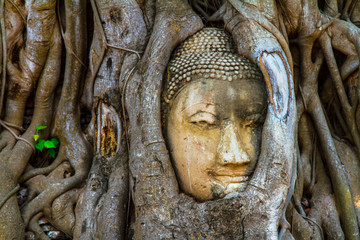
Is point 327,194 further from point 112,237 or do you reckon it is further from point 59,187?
point 59,187

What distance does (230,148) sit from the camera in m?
2.57

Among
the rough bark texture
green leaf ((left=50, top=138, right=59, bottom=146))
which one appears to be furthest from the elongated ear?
green leaf ((left=50, top=138, right=59, bottom=146))

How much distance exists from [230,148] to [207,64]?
0.54 metres

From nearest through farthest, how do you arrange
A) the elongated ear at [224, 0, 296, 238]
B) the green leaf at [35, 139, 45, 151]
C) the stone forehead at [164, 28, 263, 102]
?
the elongated ear at [224, 0, 296, 238]
the stone forehead at [164, 28, 263, 102]
the green leaf at [35, 139, 45, 151]

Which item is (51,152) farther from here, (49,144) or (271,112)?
(271,112)

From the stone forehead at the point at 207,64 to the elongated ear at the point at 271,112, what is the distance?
0.24 ft

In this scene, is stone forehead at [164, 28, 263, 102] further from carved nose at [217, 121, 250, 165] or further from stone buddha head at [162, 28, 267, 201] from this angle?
carved nose at [217, 121, 250, 165]

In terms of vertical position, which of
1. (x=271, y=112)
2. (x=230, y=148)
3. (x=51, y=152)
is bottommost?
(x=51, y=152)

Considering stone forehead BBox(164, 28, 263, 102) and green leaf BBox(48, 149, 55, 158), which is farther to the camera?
green leaf BBox(48, 149, 55, 158)

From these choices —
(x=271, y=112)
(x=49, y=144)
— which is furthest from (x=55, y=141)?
(x=271, y=112)

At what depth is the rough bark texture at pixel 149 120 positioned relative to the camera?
8.50 feet

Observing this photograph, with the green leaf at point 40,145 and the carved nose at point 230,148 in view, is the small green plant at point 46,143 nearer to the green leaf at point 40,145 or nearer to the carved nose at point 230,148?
the green leaf at point 40,145

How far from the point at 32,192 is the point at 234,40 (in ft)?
5.94

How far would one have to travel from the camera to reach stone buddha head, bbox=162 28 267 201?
2.59 meters
